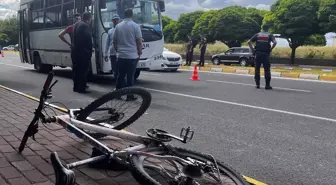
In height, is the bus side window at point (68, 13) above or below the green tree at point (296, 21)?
below

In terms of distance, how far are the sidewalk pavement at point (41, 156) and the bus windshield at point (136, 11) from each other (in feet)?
18.7

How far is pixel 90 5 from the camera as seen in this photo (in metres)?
10.8

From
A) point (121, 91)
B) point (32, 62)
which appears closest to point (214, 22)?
point (32, 62)

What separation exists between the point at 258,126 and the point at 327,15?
83.4 ft

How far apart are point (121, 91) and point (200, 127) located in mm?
2173

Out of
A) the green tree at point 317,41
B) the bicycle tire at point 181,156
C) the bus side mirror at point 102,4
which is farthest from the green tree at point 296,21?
the bicycle tire at point 181,156

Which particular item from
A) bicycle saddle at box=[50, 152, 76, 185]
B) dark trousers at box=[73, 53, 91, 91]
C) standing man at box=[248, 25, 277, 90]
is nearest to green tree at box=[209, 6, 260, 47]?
standing man at box=[248, 25, 277, 90]

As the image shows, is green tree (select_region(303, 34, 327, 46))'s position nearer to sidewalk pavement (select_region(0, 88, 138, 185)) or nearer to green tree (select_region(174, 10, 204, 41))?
green tree (select_region(174, 10, 204, 41))

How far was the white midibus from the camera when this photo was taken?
10602 millimetres

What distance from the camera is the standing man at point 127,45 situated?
7.51 meters

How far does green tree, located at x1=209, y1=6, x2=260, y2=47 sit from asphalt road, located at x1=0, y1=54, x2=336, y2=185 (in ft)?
92.4

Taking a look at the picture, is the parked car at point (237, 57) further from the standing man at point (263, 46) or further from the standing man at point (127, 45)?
the standing man at point (127, 45)

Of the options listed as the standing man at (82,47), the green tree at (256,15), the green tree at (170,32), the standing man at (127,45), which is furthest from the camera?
the green tree at (170,32)

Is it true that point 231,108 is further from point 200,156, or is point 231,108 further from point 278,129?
point 200,156
